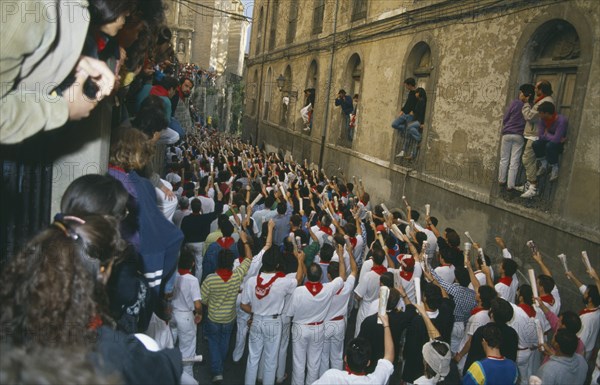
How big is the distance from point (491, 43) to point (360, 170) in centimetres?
669

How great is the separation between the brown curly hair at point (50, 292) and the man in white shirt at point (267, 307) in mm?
4054

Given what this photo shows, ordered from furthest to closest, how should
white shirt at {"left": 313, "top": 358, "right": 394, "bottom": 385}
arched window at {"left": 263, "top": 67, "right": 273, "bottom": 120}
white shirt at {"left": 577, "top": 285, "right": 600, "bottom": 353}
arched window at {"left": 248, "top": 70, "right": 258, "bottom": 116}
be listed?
arched window at {"left": 248, "top": 70, "right": 258, "bottom": 116} → arched window at {"left": 263, "top": 67, "right": 273, "bottom": 120} → white shirt at {"left": 577, "top": 285, "right": 600, "bottom": 353} → white shirt at {"left": 313, "top": 358, "right": 394, "bottom": 385}

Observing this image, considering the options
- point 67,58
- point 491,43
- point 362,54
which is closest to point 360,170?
point 362,54

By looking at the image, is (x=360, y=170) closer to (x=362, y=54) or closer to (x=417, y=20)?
(x=362, y=54)

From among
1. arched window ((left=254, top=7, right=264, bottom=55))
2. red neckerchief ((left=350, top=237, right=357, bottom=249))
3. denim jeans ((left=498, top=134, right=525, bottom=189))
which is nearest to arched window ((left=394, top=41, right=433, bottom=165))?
denim jeans ((left=498, top=134, right=525, bottom=189))

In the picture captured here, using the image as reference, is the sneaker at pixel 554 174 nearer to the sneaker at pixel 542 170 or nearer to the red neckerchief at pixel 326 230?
the sneaker at pixel 542 170

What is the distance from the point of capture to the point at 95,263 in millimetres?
2016

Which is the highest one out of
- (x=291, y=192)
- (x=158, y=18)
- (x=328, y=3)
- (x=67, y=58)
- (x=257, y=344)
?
(x=328, y=3)

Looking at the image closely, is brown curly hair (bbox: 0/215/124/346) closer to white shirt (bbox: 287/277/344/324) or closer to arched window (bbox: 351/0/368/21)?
white shirt (bbox: 287/277/344/324)

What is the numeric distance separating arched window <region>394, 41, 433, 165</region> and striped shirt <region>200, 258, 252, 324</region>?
8.25 m

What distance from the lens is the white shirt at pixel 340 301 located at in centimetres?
601

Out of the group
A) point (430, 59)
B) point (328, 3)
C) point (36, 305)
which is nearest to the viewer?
point (36, 305)

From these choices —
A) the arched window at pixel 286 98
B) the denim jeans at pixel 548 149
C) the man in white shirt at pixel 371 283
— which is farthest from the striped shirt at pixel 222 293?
the arched window at pixel 286 98

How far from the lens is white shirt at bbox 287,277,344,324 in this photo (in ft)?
19.0
